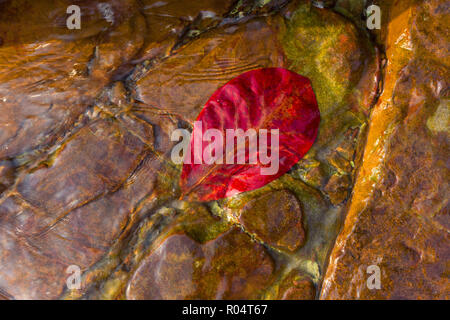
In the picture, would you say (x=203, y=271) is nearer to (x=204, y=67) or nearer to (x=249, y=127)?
(x=249, y=127)

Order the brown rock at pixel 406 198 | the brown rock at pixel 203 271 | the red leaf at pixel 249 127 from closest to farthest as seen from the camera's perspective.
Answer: the brown rock at pixel 406 198 → the brown rock at pixel 203 271 → the red leaf at pixel 249 127

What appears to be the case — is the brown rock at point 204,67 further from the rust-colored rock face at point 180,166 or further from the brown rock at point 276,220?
the brown rock at point 276,220

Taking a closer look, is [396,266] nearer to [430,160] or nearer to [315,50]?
[430,160]

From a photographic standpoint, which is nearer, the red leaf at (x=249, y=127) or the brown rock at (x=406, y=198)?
the brown rock at (x=406, y=198)

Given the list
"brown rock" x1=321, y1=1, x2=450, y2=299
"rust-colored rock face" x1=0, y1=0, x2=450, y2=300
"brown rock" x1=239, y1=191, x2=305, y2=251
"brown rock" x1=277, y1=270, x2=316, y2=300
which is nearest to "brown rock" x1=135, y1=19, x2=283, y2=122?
"rust-colored rock face" x1=0, y1=0, x2=450, y2=300

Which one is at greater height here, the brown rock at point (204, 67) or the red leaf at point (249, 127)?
the brown rock at point (204, 67)

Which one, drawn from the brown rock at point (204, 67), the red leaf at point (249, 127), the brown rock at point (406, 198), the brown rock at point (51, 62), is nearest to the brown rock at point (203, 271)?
the red leaf at point (249, 127)
